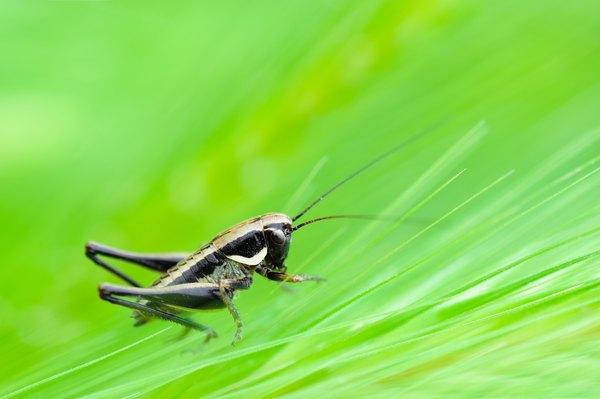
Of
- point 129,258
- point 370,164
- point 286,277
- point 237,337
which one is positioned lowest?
point 237,337

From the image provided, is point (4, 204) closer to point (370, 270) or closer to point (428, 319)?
point (370, 270)

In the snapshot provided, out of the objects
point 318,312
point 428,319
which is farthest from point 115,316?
point 428,319

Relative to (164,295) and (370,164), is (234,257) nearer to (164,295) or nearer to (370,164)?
(164,295)

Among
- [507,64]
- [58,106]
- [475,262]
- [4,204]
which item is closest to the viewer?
[475,262]

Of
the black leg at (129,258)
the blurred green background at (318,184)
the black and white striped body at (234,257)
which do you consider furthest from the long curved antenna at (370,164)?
the black leg at (129,258)

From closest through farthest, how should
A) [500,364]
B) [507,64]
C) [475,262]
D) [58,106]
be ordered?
[500,364] → [475,262] → [507,64] → [58,106]

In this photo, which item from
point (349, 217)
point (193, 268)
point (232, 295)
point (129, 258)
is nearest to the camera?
point (349, 217)

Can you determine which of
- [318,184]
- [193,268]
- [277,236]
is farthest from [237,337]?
[193,268]
